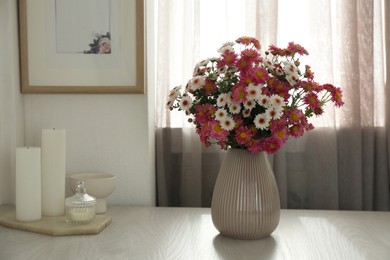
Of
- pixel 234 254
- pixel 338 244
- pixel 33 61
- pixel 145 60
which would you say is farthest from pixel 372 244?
pixel 33 61

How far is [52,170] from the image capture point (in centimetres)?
142

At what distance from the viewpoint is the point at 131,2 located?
1.54 meters

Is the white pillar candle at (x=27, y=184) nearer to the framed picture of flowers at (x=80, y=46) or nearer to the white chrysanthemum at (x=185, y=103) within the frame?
the framed picture of flowers at (x=80, y=46)

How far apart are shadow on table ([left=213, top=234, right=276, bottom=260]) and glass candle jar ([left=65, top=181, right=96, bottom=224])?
0.33m

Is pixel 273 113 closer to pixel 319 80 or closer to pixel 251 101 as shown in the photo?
pixel 251 101

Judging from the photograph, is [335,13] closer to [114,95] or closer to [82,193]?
[114,95]

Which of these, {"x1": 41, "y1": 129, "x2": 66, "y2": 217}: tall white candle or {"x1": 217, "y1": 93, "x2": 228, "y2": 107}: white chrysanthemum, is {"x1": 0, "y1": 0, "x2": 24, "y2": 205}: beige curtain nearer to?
{"x1": 41, "y1": 129, "x2": 66, "y2": 217}: tall white candle

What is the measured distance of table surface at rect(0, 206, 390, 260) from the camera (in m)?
1.10

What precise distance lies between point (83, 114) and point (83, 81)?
0.35 feet

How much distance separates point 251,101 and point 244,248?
0.33 m

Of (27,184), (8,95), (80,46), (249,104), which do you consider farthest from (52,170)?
(249,104)

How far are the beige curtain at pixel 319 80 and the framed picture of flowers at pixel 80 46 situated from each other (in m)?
0.21

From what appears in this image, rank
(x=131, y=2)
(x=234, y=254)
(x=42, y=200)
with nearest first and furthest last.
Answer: (x=234, y=254), (x=42, y=200), (x=131, y=2)

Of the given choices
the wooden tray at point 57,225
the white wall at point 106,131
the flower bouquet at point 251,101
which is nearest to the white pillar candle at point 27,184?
the wooden tray at point 57,225
